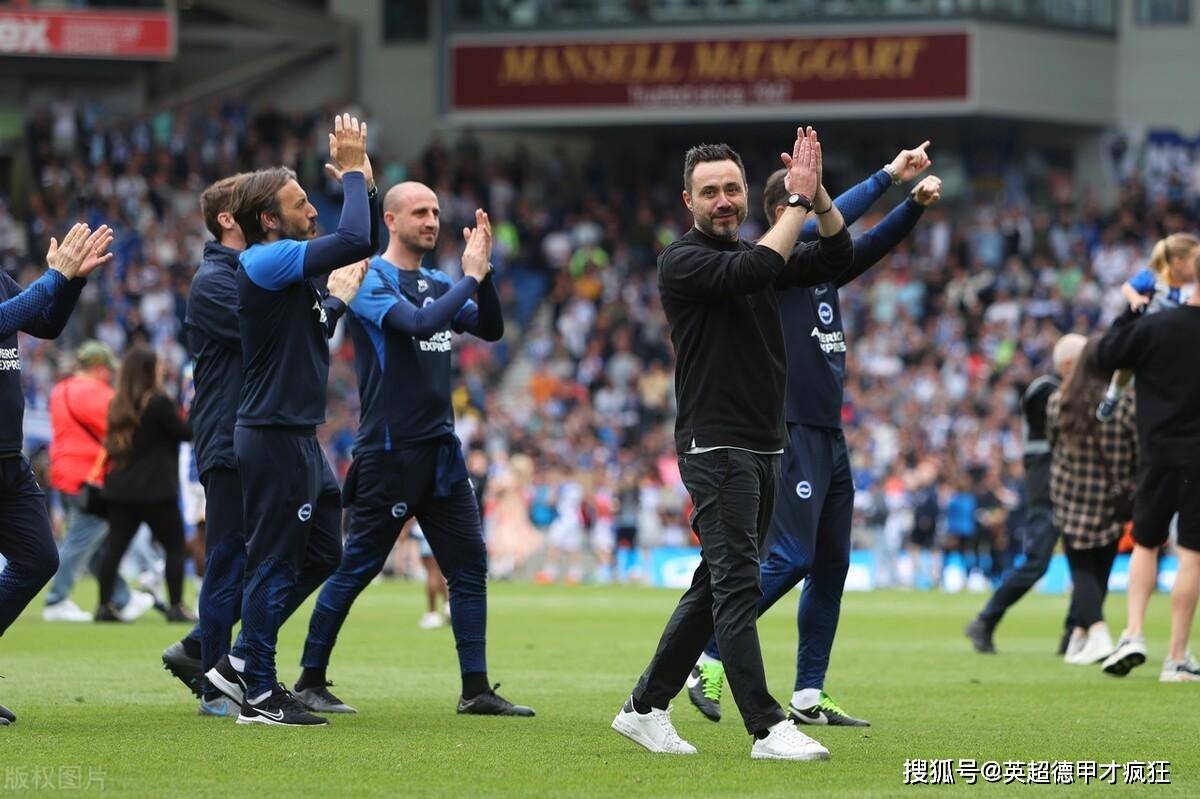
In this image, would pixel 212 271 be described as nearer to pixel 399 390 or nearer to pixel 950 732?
pixel 399 390

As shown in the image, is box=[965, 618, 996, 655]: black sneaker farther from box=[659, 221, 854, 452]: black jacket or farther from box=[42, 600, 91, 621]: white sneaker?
box=[42, 600, 91, 621]: white sneaker

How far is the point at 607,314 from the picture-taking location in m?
37.6

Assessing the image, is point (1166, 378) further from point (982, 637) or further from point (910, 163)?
point (982, 637)

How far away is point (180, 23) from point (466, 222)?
10794 mm

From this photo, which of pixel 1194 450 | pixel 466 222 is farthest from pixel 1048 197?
pixel 1194 450

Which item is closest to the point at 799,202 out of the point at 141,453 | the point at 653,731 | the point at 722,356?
the point at 722,356

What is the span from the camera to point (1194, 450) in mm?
11695

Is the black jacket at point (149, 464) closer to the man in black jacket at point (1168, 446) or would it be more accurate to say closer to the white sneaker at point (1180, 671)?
the man in black jacket at point (1168, 446)

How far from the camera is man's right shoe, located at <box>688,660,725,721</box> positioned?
9.85 meters

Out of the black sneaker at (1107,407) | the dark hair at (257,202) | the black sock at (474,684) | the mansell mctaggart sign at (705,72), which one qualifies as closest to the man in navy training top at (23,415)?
the dark hair at (257,202)

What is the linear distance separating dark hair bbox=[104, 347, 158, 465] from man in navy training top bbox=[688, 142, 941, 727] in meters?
7.79

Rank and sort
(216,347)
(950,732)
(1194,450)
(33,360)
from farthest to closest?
(33,360), (1194,450), (216,347), (950,732)

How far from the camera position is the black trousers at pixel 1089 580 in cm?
1395

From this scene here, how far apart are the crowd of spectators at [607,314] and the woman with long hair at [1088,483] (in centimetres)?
1023
